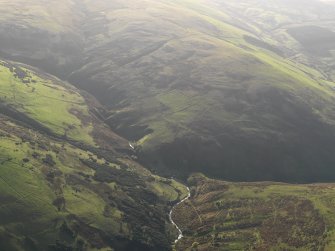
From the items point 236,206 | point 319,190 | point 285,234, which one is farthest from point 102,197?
point 319,190

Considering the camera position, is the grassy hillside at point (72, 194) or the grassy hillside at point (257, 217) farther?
the grassy hillside at point (257, 217)

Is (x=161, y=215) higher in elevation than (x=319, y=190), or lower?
lower

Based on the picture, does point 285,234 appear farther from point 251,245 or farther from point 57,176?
point 57,176

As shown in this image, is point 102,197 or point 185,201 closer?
point 102,197

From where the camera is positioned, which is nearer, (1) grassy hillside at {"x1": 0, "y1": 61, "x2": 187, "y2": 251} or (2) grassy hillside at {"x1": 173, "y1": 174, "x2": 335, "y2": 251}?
(1) grassy hillside at {"x1": 0, "y1": 61, "x2": 187, "y2": 251}
